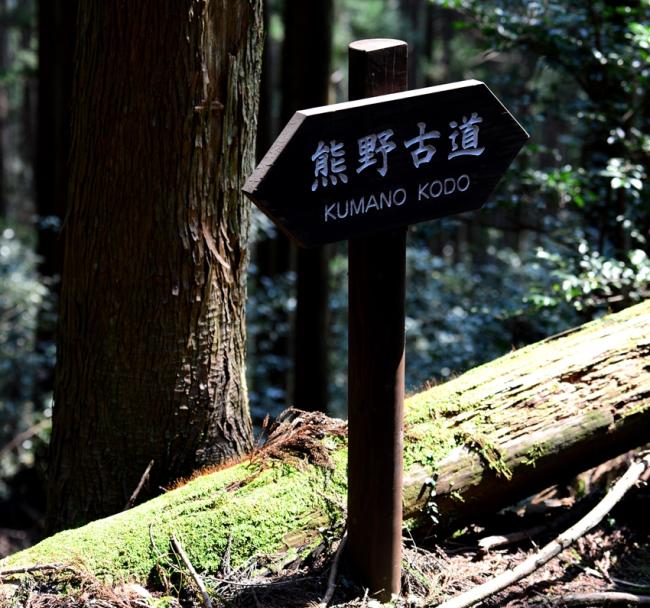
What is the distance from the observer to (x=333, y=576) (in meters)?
3.20

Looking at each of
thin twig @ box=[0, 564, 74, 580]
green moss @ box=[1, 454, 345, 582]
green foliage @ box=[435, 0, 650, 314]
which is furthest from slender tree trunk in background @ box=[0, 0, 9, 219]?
thin twig @ box=[0, 564, 74, 580]

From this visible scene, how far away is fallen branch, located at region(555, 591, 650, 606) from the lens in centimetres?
338

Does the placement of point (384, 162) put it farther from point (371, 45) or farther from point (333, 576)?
point (333, 576)

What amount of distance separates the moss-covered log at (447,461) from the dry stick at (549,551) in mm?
167

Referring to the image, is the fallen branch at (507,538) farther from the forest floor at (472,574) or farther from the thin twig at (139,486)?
the thin twig at (139,486)

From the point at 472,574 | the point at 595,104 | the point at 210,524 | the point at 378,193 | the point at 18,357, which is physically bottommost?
the point at 18,357

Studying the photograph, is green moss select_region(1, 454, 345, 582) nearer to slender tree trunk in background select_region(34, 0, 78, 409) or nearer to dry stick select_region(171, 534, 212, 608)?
dry stick select_region(171, 534, 212, 608)

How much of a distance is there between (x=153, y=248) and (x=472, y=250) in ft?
32.5

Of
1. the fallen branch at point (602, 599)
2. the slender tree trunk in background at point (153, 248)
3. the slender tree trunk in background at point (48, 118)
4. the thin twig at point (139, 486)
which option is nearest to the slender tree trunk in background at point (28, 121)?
the slender tree trunk in background at point (48, 118)

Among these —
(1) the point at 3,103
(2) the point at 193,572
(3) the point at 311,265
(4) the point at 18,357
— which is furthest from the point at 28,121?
(2) the point at 193,572

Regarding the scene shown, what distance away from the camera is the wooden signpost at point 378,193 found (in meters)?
2.64

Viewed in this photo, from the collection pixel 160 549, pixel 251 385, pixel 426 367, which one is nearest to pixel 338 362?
pixel 251 385

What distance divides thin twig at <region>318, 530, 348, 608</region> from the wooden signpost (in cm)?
7

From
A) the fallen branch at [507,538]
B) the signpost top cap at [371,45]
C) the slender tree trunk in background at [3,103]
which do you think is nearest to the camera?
the signpost top cap at [371,45]
